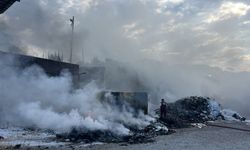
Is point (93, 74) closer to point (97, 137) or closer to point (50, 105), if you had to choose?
point (50, 105)

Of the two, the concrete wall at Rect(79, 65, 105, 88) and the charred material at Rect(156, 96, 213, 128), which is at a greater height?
the concrete wall at Rect(79, 65, 105, 88)

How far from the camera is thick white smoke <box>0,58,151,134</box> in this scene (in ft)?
79.5

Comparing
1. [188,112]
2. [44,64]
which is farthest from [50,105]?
[188,112]

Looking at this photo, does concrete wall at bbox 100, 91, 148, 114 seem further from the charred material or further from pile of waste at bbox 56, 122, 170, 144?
pile of waste at bbox 56, 122, 170, 144

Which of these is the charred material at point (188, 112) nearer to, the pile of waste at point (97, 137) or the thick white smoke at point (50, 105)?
the thick white smoke at point (50, 105)

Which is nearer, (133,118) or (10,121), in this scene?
(10,121)

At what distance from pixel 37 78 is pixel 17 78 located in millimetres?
1813

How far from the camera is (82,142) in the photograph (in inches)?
791

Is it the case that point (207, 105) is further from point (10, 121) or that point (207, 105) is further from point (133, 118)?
point (10, 121)

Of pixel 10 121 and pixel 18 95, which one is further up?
pixel 18 95

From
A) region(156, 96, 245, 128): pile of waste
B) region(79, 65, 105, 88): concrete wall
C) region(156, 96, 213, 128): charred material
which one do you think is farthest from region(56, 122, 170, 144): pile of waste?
region(79, 65, 105, 88): concrete wall

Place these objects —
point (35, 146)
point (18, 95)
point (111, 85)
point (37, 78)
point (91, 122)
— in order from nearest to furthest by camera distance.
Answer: point (35, 146) → point (91, 122) → point (18, 95) → point (37, 78) → point (111, 85)

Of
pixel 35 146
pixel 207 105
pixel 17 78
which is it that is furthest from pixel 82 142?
pixel 207 105

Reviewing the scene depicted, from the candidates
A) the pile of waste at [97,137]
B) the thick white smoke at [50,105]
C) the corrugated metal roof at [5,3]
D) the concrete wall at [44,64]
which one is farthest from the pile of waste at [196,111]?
the corrugated metal roof at [5,3]
